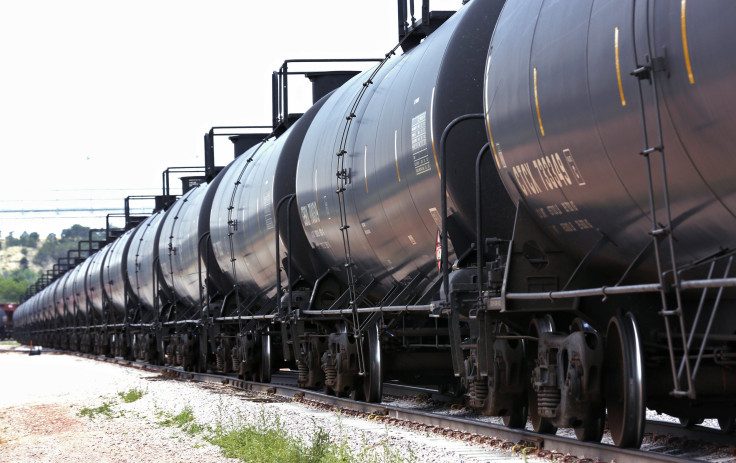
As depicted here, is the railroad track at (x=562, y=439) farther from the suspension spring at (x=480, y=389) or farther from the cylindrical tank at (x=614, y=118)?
the cylindrical tank at (x=614, y=118)

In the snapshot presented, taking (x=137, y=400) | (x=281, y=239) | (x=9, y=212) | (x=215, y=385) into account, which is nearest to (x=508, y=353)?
(x=281, y=239)

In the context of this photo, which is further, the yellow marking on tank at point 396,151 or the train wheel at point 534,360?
the yellow marking on tank at point 396,151

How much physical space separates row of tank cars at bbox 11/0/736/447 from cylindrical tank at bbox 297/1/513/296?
0.08 feet

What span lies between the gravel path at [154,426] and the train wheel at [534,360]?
0.51 metres

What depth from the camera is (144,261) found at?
2861cm

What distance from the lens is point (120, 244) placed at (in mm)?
35344

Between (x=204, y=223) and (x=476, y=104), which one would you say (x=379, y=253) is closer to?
(x=476, y=104)

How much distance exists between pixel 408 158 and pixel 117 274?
2532cm

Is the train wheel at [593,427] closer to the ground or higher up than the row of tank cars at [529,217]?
closer to the ground

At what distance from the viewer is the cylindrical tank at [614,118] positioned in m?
5.30

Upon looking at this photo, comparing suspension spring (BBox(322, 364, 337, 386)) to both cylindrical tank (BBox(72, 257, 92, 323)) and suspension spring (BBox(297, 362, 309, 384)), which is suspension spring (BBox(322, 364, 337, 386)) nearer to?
suspension spring (BBox(297, 362, 309, 384))

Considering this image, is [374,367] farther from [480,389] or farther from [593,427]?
[593,427]

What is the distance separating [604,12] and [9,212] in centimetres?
9008

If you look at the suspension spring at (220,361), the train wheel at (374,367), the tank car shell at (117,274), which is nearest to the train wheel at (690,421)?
the train wheel at (374,367)
